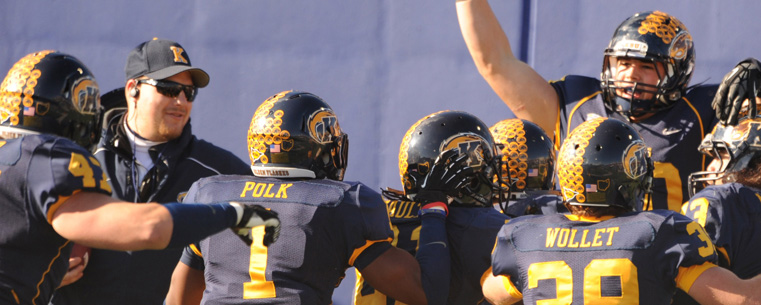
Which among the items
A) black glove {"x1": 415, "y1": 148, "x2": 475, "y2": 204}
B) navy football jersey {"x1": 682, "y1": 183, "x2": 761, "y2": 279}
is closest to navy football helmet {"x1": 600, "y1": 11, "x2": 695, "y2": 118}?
navy football jersey {"x1": 682, "y1": 183, "x2": 761, "y2": 279}

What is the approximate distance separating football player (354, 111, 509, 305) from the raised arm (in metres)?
1.24

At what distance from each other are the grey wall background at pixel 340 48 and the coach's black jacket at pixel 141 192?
2042 mm

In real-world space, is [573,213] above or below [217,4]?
below

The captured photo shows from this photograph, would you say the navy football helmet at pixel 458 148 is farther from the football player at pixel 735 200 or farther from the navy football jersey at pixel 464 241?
the football player at pixel 735 200

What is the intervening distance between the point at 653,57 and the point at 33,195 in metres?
3.16

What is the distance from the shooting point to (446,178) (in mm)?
3857

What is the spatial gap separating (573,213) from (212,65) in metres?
4.02

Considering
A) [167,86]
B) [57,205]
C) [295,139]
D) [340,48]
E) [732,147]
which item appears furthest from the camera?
[340,48]

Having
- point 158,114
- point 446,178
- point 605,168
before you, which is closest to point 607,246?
point 605,168

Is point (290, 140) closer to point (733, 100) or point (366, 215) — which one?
point (366, 215)

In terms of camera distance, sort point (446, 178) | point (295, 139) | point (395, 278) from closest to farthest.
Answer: point (395, 278), point (295, 139), point (446, 178)

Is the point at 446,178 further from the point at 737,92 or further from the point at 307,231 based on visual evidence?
the point at 737,92

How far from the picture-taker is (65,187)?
2.85 meters

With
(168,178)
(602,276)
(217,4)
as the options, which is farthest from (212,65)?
(602,276)
